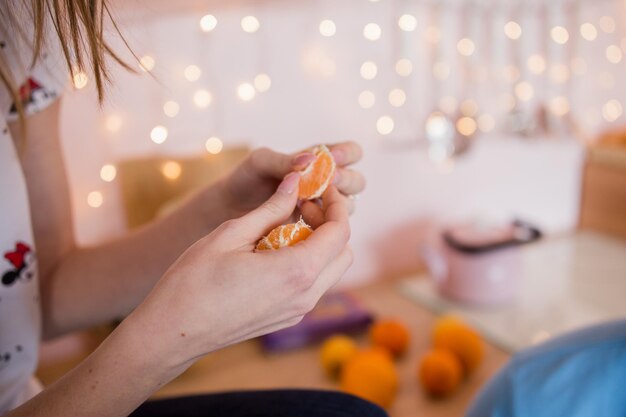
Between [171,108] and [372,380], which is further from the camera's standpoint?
[171,108]

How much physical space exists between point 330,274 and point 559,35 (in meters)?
1.20

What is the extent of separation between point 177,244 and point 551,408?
0.46 meters

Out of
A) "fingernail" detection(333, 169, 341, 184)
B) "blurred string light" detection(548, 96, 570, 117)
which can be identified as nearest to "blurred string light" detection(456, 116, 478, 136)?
"blurred string light" detection(548, 96, 570, 117)

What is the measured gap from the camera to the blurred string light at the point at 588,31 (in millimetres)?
1427

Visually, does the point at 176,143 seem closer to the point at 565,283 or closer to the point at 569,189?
the point at 565,283

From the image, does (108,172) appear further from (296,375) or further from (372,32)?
(372,32)

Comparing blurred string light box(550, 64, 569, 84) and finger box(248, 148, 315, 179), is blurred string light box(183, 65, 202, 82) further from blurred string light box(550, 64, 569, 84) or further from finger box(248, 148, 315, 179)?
blurred string light box(550, 64, 569, 84)

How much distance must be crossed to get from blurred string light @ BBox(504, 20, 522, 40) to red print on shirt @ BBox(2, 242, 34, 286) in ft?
3.69

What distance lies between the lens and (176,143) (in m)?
1.05

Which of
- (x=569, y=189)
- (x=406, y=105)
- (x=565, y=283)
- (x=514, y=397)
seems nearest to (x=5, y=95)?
(x=514, y=397)

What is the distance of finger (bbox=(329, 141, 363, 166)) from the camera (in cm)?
61

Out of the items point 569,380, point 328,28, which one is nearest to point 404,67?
point 328,28

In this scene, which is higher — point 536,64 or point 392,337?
point 536,64

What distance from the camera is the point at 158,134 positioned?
3.37 ft
